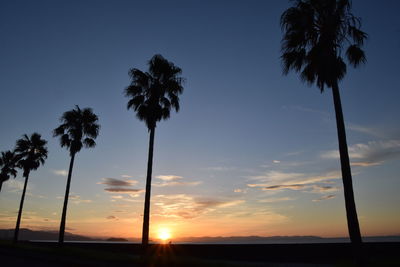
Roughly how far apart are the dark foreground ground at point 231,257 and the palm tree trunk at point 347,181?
83cm

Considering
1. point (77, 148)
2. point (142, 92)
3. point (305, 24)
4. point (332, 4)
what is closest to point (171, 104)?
point (142, 92)

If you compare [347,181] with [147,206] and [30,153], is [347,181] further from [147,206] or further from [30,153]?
[30,153]

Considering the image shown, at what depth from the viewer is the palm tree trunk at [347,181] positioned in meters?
12.5

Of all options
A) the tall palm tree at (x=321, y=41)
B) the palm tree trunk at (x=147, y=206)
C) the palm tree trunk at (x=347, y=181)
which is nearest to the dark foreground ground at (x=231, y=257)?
the palm tree trunk at (x=347, y=181)

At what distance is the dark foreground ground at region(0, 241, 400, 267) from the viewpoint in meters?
14.8

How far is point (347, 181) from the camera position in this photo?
43.0 feet

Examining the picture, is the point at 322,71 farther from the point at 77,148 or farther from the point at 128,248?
the point at 77,148

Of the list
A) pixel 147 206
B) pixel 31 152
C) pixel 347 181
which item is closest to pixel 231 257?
pixel 147 206

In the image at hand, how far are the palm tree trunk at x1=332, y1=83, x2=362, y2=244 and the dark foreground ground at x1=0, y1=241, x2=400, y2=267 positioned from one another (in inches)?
32.5

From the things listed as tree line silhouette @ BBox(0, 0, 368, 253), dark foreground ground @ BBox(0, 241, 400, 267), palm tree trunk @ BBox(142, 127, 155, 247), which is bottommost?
dark foreground ground @ BBox(0, 241, 400, 267)

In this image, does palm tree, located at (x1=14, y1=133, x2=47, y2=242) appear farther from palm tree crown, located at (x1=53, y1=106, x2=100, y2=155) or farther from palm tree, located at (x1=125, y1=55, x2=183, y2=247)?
palm tree, located at (x1=125, y1=55, x2=183, y2=247)

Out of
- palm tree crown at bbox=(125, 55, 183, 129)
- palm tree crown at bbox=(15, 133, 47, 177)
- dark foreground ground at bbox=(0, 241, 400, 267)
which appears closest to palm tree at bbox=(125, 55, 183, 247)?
palm tree crown at bbox=(125, 55, 183, 129)

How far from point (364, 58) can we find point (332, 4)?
334 centimetres

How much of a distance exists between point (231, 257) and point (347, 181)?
11.5 metres
